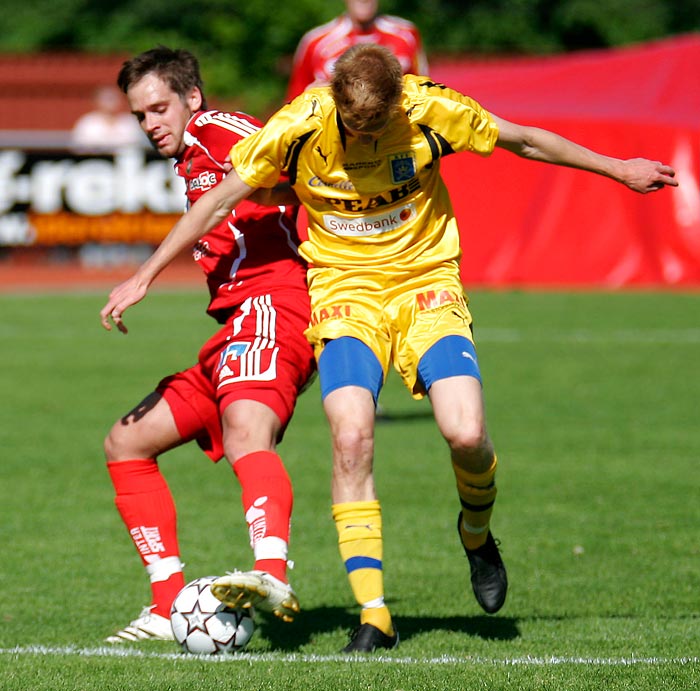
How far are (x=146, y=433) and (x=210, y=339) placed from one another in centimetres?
44

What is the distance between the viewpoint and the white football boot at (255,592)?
466 cm

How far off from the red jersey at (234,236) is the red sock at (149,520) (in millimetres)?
697

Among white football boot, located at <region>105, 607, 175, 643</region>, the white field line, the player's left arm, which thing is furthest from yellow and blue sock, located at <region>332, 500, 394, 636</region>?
the player's left arm

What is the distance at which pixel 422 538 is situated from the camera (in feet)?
23.9

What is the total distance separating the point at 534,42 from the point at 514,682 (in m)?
32.0

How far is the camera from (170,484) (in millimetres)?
8812

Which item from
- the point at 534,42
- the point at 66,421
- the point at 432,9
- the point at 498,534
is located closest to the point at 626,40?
the point at 534,42

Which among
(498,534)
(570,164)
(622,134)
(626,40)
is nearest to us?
(570,164)

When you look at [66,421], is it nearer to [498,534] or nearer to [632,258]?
[498,534]

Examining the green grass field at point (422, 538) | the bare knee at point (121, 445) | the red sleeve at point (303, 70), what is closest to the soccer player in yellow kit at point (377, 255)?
the green grass field at point (422, 538)

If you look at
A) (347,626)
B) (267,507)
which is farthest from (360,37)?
(267,507)

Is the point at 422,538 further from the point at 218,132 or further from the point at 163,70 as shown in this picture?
the point at 163,70

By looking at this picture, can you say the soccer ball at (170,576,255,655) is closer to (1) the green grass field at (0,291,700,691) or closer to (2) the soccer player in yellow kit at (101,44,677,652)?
(1) the green grass field at (0,291,700,691)

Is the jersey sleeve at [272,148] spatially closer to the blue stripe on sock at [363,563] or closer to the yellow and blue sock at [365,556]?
the yellow and blue sock at [365,556]
